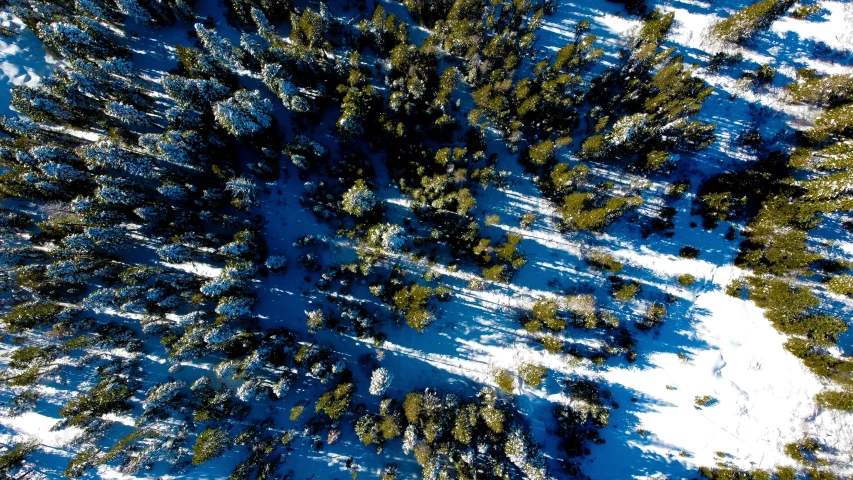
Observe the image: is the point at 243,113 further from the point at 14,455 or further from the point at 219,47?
the point at 14,455

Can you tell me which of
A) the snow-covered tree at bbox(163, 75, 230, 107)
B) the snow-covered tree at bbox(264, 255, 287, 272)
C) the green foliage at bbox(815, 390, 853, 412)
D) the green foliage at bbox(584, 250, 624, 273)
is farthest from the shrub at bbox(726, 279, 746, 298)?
the snow-covered tree at bbox(163, 75, 230, 107)

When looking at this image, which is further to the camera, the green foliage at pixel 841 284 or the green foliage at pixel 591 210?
the green foliage at pixel 841 284

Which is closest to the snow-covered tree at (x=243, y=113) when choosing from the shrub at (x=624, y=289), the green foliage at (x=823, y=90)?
the shrub at (x=624, y=289)

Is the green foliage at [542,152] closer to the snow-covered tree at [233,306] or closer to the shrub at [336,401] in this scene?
the shrub at [336,401]

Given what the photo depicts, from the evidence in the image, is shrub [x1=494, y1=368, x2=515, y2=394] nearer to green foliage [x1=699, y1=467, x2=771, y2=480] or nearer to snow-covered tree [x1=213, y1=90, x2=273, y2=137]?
green foliage [x1=699, y1=467, x2=771, y2=480]

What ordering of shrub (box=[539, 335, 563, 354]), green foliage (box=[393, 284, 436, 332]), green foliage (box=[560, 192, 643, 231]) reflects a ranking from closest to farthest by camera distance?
green foliage (box=[393, 284, 436, 332]) → green foliage (box=[560, 192, 643, 231]) → shrub (box=[539, 335, 563, 354])

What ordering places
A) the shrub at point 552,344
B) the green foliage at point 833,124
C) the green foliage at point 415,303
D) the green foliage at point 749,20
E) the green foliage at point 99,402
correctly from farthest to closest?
the shrub at point 552,344 < the green foliage at point 749,20 < the green foliage at point 833,124 < the green foliage at point 415,303 < the green foliage at point 99,402
